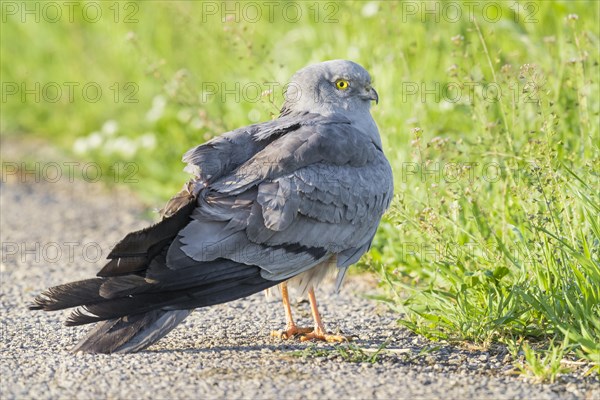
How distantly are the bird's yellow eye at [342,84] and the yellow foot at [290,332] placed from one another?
1463mm

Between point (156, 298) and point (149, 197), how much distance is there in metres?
4.18

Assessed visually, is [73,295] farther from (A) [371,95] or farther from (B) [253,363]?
(A) [371,95]

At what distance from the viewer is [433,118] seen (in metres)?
7.59

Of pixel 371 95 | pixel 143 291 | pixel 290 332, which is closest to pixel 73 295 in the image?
pixel 143 291

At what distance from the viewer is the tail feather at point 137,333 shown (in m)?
4.40

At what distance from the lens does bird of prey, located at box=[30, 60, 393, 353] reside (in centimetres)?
433

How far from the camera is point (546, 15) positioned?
8.05 metres

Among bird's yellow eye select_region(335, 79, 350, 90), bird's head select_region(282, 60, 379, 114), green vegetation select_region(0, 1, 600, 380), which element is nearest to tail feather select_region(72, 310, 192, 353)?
green vegetation select_region(0, 1, 600, 380)

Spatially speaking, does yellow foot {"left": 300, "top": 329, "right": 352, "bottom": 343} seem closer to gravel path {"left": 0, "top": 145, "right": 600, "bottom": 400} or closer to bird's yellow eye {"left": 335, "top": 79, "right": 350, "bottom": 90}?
gravel path {"left": 0, "top": 145, "right": 600, "bottom": 400}

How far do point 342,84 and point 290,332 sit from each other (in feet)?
5.01

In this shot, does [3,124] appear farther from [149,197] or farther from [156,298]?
[156,298]

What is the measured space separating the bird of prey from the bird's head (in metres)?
0.09

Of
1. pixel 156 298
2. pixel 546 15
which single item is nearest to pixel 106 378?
pixel 156 298

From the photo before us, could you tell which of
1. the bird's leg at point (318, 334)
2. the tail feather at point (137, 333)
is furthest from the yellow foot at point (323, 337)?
the tail feather at point (137, 333)
